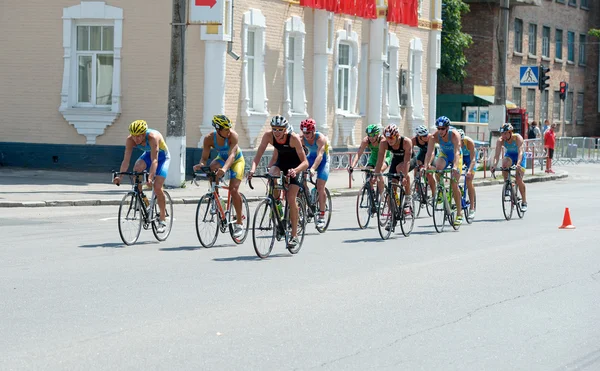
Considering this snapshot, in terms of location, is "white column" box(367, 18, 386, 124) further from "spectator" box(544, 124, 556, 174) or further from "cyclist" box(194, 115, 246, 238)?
"cyclist" box(194, 115, 246, 238)

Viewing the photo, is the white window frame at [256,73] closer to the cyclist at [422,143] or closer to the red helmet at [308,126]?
the cyclist at [422,143]

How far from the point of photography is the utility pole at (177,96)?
79.4 feet

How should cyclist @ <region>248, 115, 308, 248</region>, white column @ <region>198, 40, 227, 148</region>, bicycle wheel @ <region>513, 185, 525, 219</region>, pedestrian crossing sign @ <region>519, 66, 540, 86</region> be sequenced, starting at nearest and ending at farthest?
cyclist @ <region>248, 115, 308, 248</region> < bicycle wheel @ <region>513, 185, 525, 219</region> < white column @ <region>198, 40, 227, 148</region> < pedestrian crossing sign @ <region>519, 66, 540, 86</region>

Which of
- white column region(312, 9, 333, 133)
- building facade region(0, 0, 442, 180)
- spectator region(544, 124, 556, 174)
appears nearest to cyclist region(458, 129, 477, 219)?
building facade region(0, 0, 442, 180)

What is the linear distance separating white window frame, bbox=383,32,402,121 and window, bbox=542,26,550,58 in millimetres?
25310

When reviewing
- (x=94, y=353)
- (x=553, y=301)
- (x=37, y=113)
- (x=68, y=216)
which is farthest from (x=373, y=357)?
(x=37, y=113)

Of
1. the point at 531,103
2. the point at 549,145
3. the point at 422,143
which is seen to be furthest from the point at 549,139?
the point at 422,143

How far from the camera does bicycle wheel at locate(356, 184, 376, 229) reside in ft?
55.8

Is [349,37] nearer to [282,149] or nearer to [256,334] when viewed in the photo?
[282,149]

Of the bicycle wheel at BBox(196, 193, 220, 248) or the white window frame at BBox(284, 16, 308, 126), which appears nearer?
the bicycle wheel at BBox(196, 193, 220, 248)

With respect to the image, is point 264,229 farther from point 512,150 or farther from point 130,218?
point 512,150

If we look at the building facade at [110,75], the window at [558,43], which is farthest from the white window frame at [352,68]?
the window at [558,43]

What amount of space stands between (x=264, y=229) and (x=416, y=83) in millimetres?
26970

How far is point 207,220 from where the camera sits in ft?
47.3
